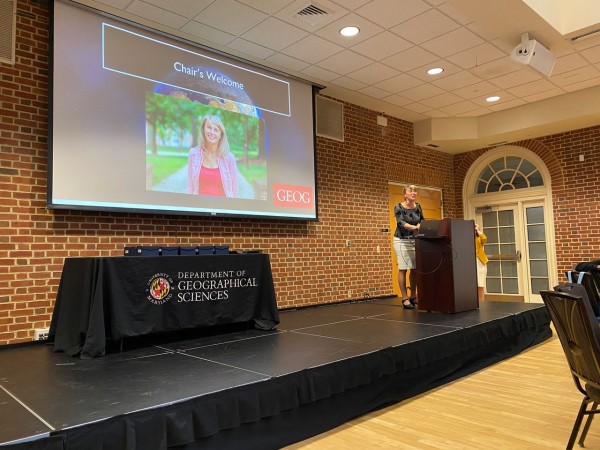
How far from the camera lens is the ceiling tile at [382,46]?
4.68m

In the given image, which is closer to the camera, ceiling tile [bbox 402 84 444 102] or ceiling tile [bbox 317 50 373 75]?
ceiling tile [bbox 317 50 373 75]

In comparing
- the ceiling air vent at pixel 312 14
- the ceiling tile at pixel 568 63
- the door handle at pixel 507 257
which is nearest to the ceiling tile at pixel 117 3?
the ceiling air vent at pixel 312 14

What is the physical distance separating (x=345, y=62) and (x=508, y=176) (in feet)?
14.8

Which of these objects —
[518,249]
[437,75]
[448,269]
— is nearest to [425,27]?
[437,75]

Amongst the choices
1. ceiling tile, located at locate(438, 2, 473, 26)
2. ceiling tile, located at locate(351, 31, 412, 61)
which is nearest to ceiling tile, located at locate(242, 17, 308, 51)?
ceiling tile, located at locate(351, 31, 412, 61)

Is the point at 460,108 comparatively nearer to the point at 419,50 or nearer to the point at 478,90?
the point at 478,90

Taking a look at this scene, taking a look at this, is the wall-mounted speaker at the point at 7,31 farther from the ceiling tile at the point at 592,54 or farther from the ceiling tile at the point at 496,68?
the ceiling tile at the point at 592,54

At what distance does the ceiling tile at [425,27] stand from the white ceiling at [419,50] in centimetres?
1

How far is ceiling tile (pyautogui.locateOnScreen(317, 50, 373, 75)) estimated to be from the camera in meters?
5.07

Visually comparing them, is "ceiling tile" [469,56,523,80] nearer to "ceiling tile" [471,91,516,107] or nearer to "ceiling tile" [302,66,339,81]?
"ceiling tile" [471,91,516,107]

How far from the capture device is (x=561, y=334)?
1884mm

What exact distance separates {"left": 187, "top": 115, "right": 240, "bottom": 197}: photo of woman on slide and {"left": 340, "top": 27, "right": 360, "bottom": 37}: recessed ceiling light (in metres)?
1.61

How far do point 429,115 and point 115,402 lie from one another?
6775 millimetres

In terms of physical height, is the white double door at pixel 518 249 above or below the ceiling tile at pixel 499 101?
below
